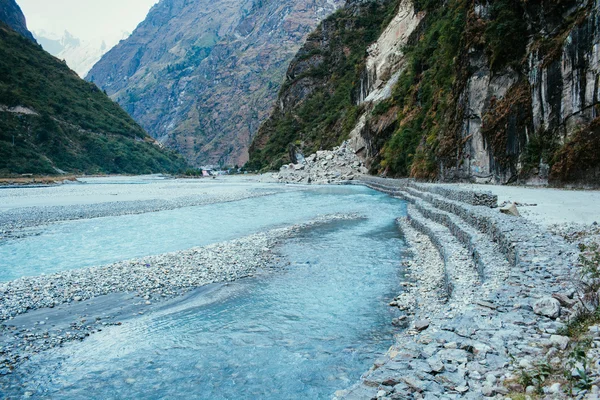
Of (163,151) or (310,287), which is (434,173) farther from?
(163,151)

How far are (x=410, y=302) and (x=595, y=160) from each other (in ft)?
50.7

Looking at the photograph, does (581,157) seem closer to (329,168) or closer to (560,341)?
(560,341)

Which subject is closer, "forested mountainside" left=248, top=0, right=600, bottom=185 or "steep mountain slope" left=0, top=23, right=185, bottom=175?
"forested mountainside" left=248, top=0, right=600, bottom=185

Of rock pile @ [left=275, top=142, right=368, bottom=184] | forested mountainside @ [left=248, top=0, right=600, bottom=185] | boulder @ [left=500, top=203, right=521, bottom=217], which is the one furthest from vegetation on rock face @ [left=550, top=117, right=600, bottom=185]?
rock pile @ [left=275, top=142, right=368, bottom=184]

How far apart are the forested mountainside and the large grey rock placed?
17.3m

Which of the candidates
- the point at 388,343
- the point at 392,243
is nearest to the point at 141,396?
the point at 388,343

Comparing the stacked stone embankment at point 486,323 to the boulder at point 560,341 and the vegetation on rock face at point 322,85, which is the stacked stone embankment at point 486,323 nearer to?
the boulder at point 560,341

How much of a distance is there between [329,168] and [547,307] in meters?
59.0

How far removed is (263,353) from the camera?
7262 millimetres

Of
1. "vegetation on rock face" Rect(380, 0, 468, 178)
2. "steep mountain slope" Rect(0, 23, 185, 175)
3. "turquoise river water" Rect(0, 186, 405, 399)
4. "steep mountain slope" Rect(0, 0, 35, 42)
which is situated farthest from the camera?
"steep mountain slope" Rect(0, 0, 35, 42)

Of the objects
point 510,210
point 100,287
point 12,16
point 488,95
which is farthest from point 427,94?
point 12,16

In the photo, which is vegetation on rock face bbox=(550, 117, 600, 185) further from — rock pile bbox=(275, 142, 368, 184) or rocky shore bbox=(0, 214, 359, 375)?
rock pile bbox=(275, 142, 368, 184)

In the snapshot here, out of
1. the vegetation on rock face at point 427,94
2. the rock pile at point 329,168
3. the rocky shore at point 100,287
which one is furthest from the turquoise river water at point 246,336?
the rock pile at point 329,168

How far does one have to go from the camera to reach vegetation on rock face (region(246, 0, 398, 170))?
277 feet
